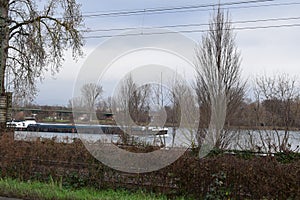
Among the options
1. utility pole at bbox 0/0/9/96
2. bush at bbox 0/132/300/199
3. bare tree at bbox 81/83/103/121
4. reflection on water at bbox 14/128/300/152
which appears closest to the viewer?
bush at bbox 0/132/300/199

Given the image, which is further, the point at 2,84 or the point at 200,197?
the point at 2,84

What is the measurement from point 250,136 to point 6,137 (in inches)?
334

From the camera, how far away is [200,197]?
27.9ft

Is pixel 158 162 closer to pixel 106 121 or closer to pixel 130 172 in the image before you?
pixel 130 172

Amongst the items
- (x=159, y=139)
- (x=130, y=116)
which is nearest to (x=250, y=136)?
(x=159, y=139)

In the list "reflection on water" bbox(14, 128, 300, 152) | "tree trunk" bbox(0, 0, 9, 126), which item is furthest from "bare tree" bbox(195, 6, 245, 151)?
"tree trunk" bbox(0, 0, 9, 126)

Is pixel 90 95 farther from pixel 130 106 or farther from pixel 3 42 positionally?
pixel 3 42

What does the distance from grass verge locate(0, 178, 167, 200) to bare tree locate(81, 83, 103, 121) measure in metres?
2.78

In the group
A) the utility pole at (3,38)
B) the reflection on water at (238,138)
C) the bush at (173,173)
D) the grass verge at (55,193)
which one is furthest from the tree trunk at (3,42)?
the grass verge at (55,193)

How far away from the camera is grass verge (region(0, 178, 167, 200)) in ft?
28.4

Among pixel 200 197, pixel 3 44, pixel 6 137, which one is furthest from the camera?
pixel 3 44

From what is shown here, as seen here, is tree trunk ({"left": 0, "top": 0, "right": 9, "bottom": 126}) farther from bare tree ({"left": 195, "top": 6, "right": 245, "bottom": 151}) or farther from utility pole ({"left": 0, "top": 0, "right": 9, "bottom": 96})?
bare tree ({"left": 195, "top": 6, "right": 245, "bottom": 151})

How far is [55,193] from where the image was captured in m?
8.90

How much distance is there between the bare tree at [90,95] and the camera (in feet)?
36.0
